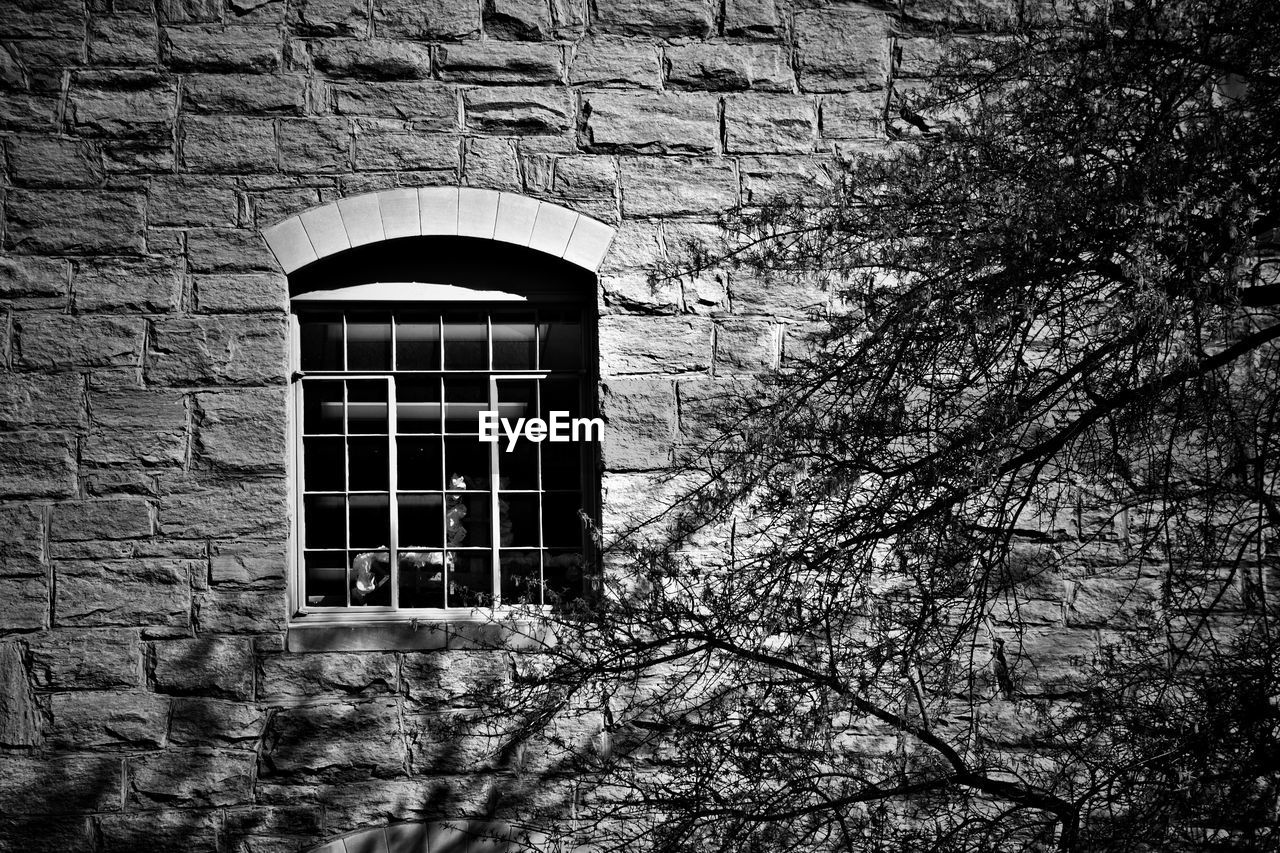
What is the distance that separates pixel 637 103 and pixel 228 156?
5.86 ft

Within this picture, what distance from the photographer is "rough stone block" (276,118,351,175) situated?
15.6ft

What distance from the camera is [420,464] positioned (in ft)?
16.1

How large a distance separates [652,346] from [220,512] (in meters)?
1.97

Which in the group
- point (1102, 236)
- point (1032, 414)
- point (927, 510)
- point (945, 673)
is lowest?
point (945, 673)

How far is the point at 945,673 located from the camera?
2.98m

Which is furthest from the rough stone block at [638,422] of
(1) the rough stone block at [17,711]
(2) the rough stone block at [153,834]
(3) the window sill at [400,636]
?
(1) the rough stone block at [17,711]

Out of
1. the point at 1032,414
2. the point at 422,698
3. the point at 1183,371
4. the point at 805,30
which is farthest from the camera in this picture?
the point at 805,30

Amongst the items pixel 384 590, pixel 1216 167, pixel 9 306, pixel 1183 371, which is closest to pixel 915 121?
pixel 1216 167

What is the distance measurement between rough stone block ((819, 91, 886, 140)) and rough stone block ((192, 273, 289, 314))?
2498 millimetres

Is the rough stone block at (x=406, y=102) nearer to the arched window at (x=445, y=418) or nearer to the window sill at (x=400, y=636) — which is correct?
the arched window at (x=445, y=418)

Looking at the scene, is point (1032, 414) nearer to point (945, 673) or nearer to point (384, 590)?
point (945, 673)

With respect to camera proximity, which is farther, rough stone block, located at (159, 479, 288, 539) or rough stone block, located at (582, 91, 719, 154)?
rough stone block, located at (582, 91, 719, 154)

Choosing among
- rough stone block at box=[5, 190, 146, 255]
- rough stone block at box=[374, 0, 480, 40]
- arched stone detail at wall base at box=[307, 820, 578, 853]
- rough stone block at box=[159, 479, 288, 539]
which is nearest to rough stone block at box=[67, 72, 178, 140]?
rough stone block at box=[5, 190, 146, 255]

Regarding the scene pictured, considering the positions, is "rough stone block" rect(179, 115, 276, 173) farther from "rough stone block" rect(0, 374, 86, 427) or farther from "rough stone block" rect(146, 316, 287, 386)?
"rough stone block" rect(0, 374, 86, 427)
